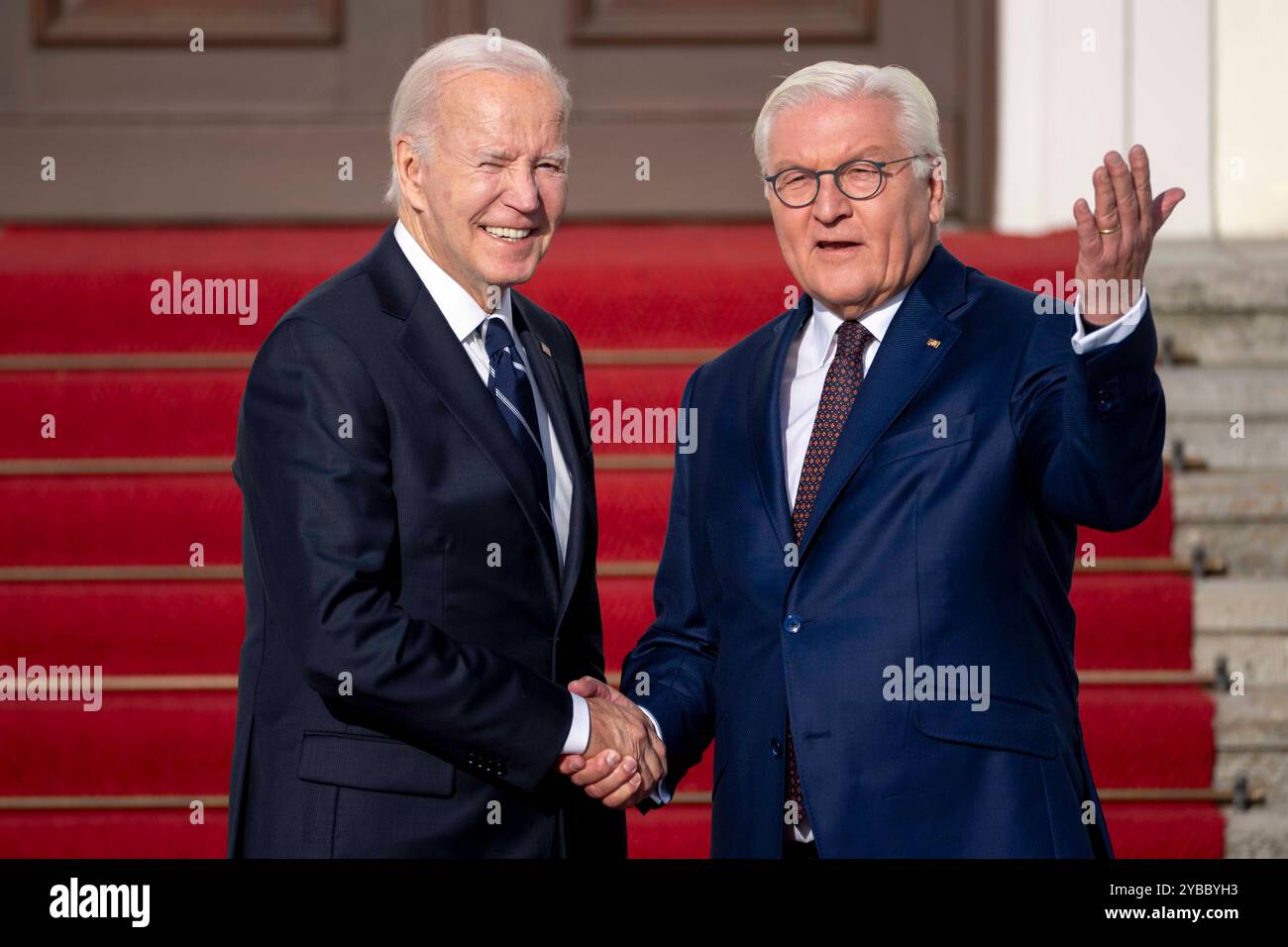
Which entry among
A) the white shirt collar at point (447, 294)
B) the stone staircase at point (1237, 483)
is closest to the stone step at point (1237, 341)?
the stone staircase at point (1237, 483)

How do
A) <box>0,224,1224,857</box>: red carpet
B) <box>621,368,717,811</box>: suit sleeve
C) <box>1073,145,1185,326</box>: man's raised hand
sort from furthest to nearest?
<box>0,224,1224,857</box>: red carpet, <box>621,368,717,811</box>: suit sleeve, <box>1073,145,1185,326</box>: man's raised hand

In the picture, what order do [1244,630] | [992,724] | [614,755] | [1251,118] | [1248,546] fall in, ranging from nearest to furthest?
1. [992,724]
2. [614,755]
3. [1244,630]
4. [1248,546]
5. [1251,118]

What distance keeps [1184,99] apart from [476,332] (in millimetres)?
2971

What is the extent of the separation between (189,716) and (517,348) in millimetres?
1636

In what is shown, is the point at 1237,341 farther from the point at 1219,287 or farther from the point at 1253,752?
the point at 1253,752

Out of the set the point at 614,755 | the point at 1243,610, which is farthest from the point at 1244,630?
the point at 614,755

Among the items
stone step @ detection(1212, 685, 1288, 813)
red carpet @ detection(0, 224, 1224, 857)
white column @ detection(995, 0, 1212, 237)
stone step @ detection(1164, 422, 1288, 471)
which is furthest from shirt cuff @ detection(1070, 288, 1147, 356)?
white column @ detection(995, 0, 1212, 237)

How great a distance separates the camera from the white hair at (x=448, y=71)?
2.38 metres

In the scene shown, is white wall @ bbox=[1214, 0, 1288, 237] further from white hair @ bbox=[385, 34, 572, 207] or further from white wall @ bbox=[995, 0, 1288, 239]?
white hair @ bbox=[385, 34, 572, 207]

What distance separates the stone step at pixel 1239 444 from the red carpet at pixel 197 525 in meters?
0.23

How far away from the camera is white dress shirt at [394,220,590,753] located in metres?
2.43

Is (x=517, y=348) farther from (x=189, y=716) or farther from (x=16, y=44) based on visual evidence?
(x=16, y=44)

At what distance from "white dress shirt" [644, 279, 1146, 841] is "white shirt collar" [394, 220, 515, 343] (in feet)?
1.42

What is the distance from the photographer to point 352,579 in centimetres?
221
